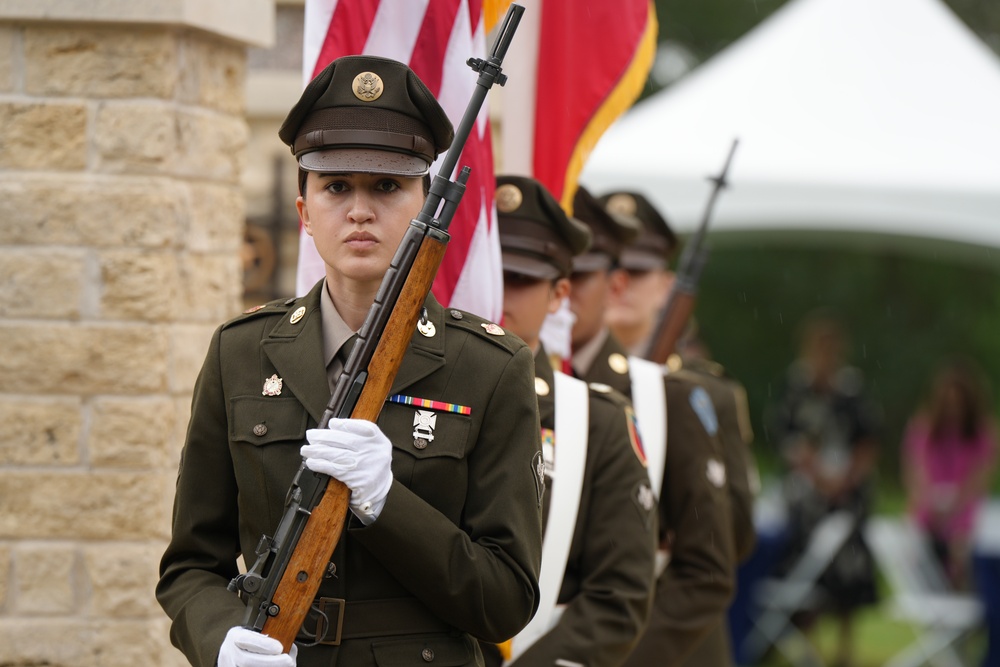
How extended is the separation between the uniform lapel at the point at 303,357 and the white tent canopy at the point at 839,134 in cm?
533

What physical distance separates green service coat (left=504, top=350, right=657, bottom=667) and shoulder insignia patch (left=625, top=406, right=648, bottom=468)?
0.01m

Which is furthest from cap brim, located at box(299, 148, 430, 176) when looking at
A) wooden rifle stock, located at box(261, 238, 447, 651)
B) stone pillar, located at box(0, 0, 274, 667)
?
stone pillar, located at box(0, 0, 274, 667)

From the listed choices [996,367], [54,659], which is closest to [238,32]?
[54,659]

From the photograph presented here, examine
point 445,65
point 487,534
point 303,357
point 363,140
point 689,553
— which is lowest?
point 689,553

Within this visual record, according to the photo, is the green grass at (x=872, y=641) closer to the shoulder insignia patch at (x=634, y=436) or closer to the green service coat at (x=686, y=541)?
the green service coat at (x=686, y=541)

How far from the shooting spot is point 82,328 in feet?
14.0

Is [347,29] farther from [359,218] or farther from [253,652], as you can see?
[253,652]

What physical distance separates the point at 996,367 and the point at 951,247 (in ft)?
42.2

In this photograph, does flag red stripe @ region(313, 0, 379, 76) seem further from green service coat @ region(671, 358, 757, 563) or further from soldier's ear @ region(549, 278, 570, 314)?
green service coat @ region(671, 358, 757, 563)

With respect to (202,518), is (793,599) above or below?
below

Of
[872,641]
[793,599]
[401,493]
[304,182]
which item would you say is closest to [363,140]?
[304,182]

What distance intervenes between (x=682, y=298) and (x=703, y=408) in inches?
60.3

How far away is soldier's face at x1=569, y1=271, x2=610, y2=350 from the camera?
4301 millimetres

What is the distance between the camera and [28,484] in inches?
167
